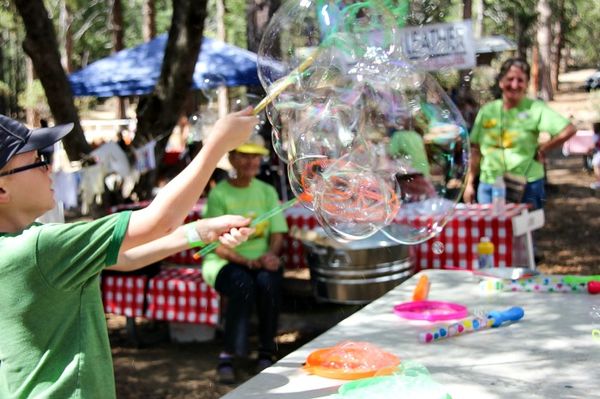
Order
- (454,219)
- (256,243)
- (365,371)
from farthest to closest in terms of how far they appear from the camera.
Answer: (454,219), (256,243), (365,371)

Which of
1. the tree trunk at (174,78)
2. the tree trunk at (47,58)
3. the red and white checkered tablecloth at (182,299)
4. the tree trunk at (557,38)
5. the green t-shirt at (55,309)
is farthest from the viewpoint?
the tree trunk at (557,38)

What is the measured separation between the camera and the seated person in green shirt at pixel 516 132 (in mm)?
5684

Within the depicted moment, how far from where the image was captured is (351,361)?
7.95 feet

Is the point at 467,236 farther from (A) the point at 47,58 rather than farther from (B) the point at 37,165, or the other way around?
(B) the point at 37,165

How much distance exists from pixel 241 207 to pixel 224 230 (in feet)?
8.73

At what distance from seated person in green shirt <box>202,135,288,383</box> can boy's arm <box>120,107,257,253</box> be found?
280cm

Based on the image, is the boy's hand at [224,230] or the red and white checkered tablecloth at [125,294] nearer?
the boy's hand at [224,230]

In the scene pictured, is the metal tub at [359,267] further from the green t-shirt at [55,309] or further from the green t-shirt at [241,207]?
the green t-shirt at [55,309]

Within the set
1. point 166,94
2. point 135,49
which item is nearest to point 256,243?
point 166,94

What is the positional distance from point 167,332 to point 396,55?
12.6 feet

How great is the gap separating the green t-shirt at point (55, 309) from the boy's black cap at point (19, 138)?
211 mm

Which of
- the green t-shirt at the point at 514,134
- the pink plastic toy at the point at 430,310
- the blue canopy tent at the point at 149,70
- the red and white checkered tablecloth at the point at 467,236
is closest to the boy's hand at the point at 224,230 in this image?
the pink plastic toy at the point at 430,310

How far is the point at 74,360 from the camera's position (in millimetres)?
2039

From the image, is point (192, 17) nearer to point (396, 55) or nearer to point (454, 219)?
point (454, 219)
